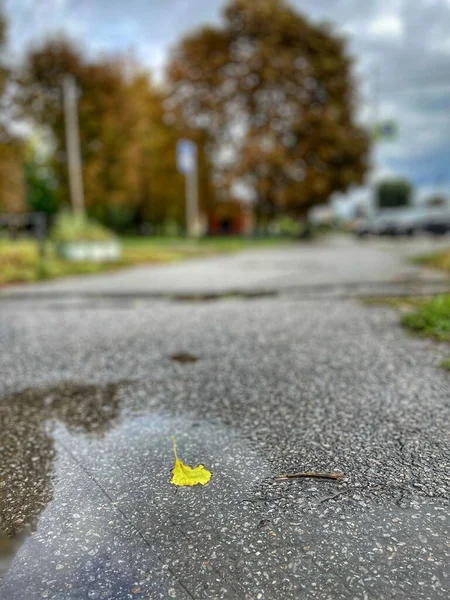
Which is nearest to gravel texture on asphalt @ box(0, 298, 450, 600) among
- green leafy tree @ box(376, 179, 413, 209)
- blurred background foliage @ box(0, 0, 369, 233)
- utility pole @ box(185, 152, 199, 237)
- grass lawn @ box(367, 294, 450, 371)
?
→ grass lawn @ box(367, 294, 450, 371)

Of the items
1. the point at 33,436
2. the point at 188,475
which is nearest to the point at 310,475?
the point at 188,475

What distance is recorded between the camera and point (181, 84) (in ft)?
76.9

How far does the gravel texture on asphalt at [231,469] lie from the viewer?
1071mm

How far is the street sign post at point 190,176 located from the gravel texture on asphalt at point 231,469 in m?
12.6

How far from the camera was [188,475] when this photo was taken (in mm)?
1465

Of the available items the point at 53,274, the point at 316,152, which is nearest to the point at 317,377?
the point at 53,274

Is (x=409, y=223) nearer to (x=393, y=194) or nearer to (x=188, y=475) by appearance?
(x=188, y=475)

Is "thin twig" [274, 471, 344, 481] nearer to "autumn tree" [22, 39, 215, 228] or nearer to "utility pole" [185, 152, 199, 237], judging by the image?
"utility pole" [185, 152, 199, 237]

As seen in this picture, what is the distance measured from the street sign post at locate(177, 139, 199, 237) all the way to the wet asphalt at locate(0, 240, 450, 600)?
12273 millimetres

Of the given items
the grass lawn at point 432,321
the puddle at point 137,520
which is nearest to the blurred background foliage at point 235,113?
the grass lawn at point 432,321

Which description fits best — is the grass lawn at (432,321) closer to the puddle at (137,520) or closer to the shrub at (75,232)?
the puddle at (137,520)

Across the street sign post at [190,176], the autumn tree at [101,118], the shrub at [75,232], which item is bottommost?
the shrub at [75,232]

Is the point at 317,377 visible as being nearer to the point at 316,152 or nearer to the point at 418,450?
the point at 418,450

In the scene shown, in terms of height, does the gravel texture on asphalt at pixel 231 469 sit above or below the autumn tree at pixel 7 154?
below
